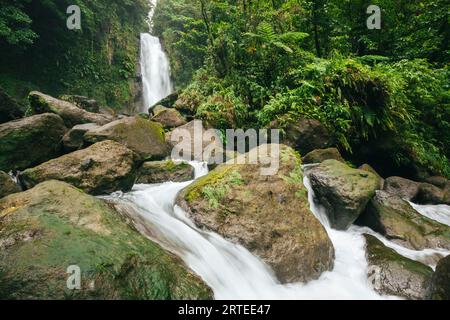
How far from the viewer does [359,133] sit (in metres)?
8.80

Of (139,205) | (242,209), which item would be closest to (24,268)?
(139,205)

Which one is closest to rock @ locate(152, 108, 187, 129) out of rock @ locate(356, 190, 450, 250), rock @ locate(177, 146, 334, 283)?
rock @ locate(177, 146, 334, 283)

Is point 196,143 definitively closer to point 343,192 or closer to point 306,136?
point 306,136

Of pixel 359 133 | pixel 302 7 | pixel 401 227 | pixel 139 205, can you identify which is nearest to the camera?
pixel 139 205

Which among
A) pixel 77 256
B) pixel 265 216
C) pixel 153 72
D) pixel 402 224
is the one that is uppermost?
pixel 153 72

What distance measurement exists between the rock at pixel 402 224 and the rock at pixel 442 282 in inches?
87.0

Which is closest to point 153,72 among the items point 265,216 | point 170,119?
point 170,119

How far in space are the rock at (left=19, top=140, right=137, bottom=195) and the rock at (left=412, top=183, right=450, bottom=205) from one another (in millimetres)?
7093

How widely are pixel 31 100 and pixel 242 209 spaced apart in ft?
21.7

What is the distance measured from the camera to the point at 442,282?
3.48m

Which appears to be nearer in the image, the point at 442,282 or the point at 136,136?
the point at 442,282

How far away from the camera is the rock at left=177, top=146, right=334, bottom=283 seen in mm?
4457

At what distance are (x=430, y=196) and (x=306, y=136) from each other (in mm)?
3469

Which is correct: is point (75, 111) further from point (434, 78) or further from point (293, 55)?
point (434, 78)
